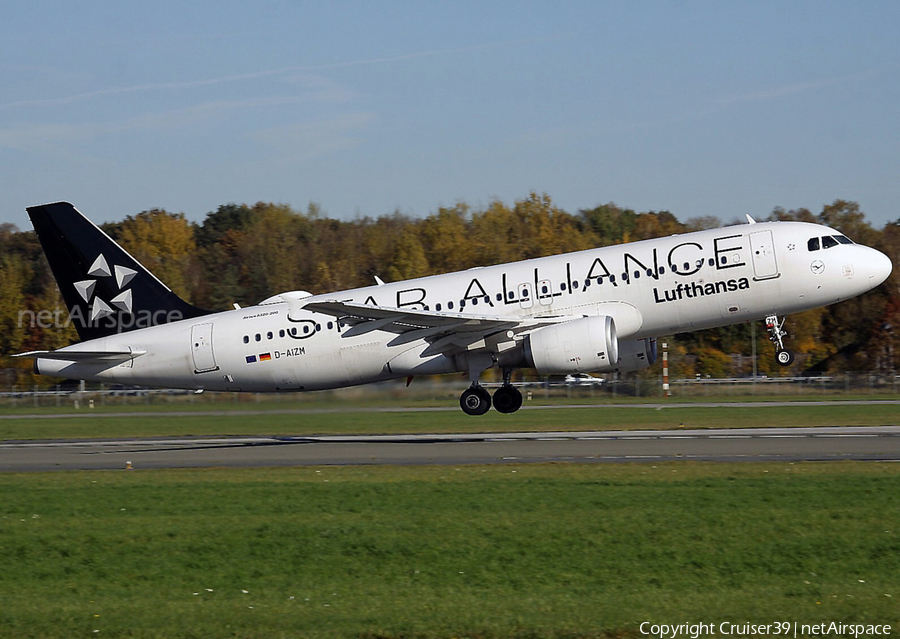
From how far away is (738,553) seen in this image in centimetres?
1386

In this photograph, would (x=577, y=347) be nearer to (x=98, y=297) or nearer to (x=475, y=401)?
(x=475, y=401)

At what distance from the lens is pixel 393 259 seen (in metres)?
87.1

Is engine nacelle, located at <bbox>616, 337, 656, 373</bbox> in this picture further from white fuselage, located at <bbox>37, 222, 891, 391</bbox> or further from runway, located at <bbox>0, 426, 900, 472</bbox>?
runway, located at <bbox>0, 426, 900, 472</bbox>

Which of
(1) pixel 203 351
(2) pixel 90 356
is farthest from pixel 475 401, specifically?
(2) pixel 90 356

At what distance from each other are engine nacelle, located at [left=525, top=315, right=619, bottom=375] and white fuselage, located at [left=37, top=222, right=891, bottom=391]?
3.11 feet

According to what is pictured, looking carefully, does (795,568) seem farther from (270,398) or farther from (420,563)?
(270,398)

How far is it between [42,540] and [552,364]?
56.5 ft

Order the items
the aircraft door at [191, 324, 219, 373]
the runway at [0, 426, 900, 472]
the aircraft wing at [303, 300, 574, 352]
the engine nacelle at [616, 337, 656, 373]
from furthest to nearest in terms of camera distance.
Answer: the aircraft door at [191, 324, 219, 373] → the engine nacelle at [616, 337, 656, 373] → the aircraft wing at [303, 300, 574, 352] → the runway at [0, 426, 900, 472]

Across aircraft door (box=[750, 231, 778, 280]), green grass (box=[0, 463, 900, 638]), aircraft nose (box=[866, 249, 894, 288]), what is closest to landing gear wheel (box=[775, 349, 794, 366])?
aircraft door (box=[750, 231, 778, 280])

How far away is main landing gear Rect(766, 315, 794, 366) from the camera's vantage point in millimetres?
29719

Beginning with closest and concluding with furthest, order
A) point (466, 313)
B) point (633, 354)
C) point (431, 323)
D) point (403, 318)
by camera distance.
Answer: point (403, 318), point (431, 323), point (466, 313), point (633, 354)

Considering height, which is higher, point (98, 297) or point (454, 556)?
point (98, 297)

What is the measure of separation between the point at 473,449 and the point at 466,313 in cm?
519

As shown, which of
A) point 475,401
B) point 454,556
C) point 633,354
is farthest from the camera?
point 475,401
